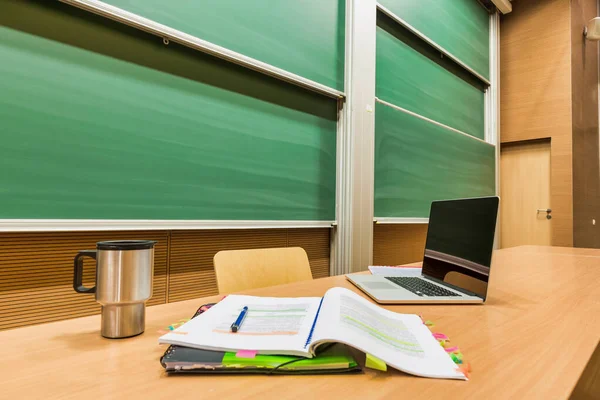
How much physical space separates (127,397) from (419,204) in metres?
2.84

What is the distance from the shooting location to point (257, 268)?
1303mm

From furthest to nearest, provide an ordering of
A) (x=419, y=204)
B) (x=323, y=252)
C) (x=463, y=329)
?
(x=419, y=204)
(x=323, y=252)
(x=463, y=329)

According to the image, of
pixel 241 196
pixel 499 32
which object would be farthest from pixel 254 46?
pixel 499 32

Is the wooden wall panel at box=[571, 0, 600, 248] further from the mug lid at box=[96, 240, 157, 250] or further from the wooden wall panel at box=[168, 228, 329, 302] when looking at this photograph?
the mug lid at box=[96, 240, 157, 250]

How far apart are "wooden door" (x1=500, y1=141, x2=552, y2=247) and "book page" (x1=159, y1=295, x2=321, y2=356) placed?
14.5 ft

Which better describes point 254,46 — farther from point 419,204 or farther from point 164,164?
point 419,204

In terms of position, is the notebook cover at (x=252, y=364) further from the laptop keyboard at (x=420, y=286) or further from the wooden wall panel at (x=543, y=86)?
the wooden wall panel at (x=543, y=86)

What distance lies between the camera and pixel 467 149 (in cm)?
367

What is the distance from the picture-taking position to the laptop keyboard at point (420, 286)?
1.01m

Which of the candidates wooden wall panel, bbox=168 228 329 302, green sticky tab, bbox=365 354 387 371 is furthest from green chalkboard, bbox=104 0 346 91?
green sticky tab, bbox=365 354 387 371

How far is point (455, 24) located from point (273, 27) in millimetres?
2465

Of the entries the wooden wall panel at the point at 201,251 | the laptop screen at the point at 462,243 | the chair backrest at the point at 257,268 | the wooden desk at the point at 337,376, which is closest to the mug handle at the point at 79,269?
the wooden desk at the point at 337,376

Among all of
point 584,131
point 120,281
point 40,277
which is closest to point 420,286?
point 120,281

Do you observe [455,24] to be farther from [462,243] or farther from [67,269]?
[67,269]
